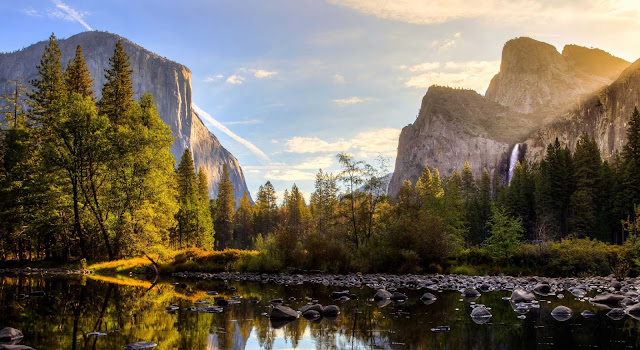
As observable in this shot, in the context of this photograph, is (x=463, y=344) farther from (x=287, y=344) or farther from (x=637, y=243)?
(x=637, y=243)

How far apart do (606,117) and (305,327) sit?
377ft

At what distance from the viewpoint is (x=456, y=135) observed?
170 meters

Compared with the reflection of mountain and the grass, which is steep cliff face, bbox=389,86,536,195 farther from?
the reflection of mountain

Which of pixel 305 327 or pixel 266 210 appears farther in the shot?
pixel 266 210

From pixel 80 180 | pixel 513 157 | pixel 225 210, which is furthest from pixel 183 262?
pixel 513 157

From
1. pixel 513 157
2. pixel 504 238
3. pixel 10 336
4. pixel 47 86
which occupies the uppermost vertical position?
pixel 513 157

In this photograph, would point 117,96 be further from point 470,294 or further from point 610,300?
point 610,300

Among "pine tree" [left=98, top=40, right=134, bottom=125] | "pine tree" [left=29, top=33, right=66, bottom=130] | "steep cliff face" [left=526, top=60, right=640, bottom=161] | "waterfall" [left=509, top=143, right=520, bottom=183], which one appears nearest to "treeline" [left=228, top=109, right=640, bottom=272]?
"pine tree" [left=98, top=40, right=134, bottom=125]

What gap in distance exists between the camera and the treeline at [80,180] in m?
27.6

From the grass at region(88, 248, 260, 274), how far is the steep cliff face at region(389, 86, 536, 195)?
464 feet

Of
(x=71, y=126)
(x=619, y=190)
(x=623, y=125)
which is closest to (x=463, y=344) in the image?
(x=71, y=126)

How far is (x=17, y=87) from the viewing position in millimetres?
34562

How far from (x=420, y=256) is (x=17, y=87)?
34.4m

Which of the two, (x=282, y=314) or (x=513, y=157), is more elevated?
(x=513, y=157)
